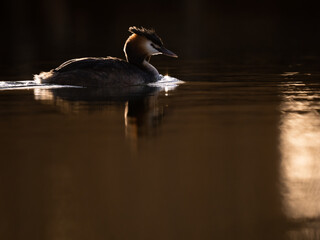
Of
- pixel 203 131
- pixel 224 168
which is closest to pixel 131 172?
pixel 224 168

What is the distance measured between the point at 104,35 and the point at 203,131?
22.2m

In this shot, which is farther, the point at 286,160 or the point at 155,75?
the point at 155,75

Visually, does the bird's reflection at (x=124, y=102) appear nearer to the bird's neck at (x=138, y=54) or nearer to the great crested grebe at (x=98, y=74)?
the great crested grebe at (x=98, y=74)

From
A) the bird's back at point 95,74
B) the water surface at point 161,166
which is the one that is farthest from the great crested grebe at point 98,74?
the water surface at point 161,166

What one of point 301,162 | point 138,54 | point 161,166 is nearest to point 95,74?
point 138,54

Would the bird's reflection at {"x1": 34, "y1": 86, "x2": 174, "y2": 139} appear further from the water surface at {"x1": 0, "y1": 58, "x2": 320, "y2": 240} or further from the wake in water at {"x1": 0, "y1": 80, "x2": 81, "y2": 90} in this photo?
the wake in water at {"x1": 0, "y1": 80, "x2": 81, "y2": 90}

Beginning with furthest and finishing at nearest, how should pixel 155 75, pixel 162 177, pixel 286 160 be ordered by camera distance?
pixel 155 75
pixel 286 160
pixel 162 177

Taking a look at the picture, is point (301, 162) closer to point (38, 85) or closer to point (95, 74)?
point (95, 74)

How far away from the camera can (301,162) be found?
28.4ft

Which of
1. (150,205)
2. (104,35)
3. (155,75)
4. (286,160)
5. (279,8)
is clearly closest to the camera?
(150,205)

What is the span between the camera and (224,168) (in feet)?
27.8

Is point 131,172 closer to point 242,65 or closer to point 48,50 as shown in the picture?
point 242,65

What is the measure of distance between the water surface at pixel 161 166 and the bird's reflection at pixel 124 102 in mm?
28

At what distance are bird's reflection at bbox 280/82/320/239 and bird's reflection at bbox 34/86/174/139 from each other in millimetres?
1811
